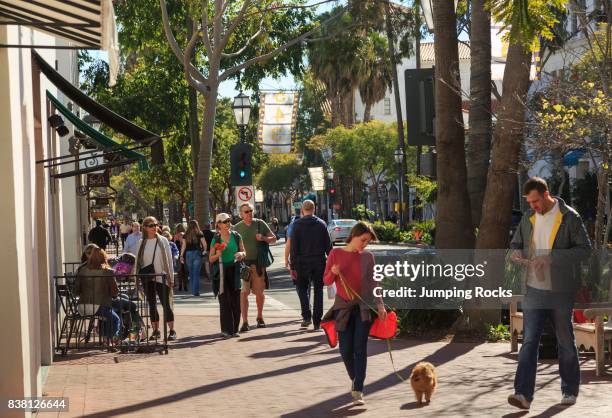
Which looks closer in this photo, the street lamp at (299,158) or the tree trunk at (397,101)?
the tree trunk at (397,101)

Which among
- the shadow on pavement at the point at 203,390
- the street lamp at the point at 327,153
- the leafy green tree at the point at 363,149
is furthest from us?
the street lamp at the point at 327,153

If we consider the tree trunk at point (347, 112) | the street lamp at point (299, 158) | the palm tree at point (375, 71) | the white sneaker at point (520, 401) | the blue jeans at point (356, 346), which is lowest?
the white sneaker at point (520, 401)

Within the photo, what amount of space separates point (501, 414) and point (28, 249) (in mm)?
4033

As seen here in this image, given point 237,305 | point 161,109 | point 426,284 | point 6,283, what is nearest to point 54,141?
point 237,305

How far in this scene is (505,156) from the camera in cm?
1494

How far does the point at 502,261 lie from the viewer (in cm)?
1542

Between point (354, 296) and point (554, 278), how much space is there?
5.75ft

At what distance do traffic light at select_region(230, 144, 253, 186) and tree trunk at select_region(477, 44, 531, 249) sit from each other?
12.9 meters

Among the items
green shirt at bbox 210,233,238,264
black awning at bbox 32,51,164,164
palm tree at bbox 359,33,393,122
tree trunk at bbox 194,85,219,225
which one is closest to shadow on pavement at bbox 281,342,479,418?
green shirt at bbox 210,233,238,264

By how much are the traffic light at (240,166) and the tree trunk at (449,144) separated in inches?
479

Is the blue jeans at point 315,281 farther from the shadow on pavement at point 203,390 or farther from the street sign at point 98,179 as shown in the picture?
the street sign at point 98,179

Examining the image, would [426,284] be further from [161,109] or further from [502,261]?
[161,109]

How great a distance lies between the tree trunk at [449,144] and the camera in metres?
15.7

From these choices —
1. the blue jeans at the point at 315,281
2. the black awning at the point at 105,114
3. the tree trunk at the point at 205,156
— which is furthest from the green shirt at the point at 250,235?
the tree trunk at the point at 205,156
